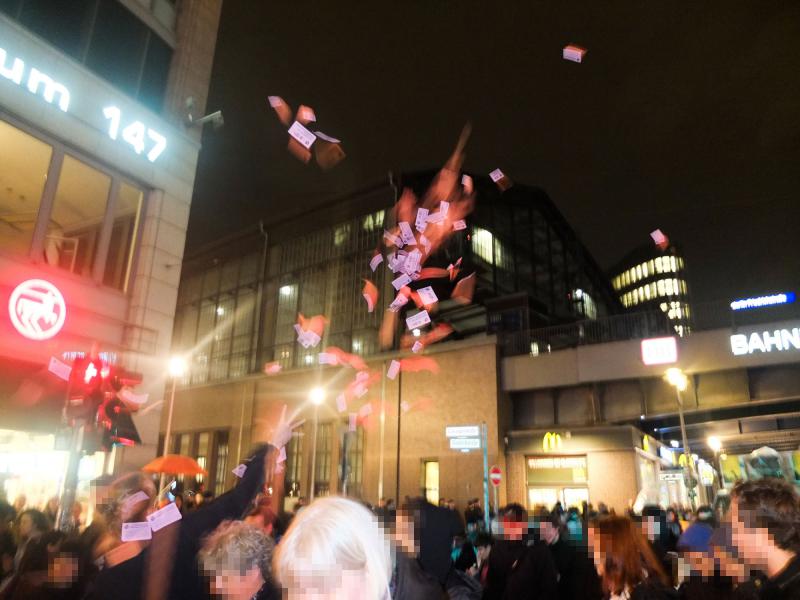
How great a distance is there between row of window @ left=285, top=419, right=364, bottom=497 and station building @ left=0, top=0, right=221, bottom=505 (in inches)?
612

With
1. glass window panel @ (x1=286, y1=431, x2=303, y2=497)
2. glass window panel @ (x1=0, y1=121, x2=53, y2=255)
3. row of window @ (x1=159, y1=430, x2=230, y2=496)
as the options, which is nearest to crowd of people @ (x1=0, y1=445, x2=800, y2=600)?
glass window panel @ (x1=0, y1=121, x2=53, y2=255)

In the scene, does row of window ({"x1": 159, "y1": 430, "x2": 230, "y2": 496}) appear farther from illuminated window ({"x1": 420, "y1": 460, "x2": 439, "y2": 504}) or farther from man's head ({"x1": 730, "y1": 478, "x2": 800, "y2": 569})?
man's head ({"x1": 730, "y1": 478, "x2": 800, "y2": 569})

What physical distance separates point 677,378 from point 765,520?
19.9 m

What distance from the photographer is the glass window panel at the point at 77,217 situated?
42.5 feet

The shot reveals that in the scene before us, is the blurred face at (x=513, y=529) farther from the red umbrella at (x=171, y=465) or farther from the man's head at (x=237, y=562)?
the red umbrella at (x=171, y=465)

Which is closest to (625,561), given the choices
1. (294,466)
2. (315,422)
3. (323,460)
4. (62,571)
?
(62,571)

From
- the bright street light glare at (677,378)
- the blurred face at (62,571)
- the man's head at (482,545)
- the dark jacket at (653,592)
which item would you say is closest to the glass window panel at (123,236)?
the man's head at (482,545)

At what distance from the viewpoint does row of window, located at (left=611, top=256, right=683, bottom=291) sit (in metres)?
128

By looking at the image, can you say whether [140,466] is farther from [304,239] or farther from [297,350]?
[304,239]

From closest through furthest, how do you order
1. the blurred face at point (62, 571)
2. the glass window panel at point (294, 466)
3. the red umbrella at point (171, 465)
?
the blurred face at point (62, 571) → the red umbrella at point (171, 465) → the glass window panel at point (294, 466)

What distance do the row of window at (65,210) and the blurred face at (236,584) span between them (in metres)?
11.4

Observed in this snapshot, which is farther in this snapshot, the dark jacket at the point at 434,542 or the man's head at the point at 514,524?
the man's head at the point at 514,524

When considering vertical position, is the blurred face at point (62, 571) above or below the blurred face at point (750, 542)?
below

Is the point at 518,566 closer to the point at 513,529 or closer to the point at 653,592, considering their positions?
the point at 513,529
